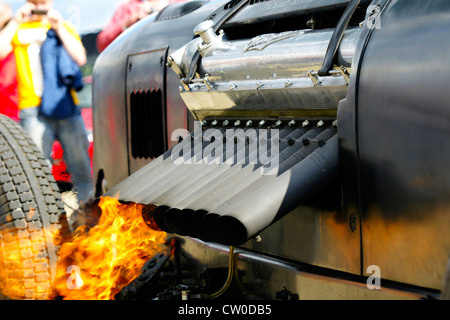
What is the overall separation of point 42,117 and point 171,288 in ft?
8.89

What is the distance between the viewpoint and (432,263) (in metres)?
2.51

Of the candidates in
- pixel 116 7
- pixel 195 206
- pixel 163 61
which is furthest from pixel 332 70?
pixel 116 7

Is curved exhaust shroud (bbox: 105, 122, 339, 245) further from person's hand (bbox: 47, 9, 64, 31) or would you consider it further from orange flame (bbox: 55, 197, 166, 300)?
person's hand (bbox: 47, 9, 64, 31)

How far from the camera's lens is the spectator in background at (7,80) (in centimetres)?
636

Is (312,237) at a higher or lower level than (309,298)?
higher

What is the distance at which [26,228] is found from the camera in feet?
12.3

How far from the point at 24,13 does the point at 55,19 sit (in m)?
0.35

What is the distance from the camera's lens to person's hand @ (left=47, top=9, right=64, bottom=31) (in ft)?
20.3

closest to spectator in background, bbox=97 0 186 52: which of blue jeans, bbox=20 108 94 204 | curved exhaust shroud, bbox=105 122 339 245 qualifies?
blue jeans, bbox=20 108 94 204

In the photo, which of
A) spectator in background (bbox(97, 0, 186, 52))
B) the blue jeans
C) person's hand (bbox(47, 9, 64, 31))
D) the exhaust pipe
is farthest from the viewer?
spectator in background (bbox(97, 0, 186, 52))

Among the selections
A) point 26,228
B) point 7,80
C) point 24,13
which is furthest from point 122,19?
point 26,228

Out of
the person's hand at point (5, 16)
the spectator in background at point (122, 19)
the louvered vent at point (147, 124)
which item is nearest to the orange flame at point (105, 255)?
the louvered vent at point (147, 124)

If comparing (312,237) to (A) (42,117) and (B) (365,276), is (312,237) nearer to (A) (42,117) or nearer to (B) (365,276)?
(B) (365,276)

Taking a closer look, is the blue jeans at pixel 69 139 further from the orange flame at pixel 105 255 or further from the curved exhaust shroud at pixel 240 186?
the curved exhaust shroud at pixel 240 186
